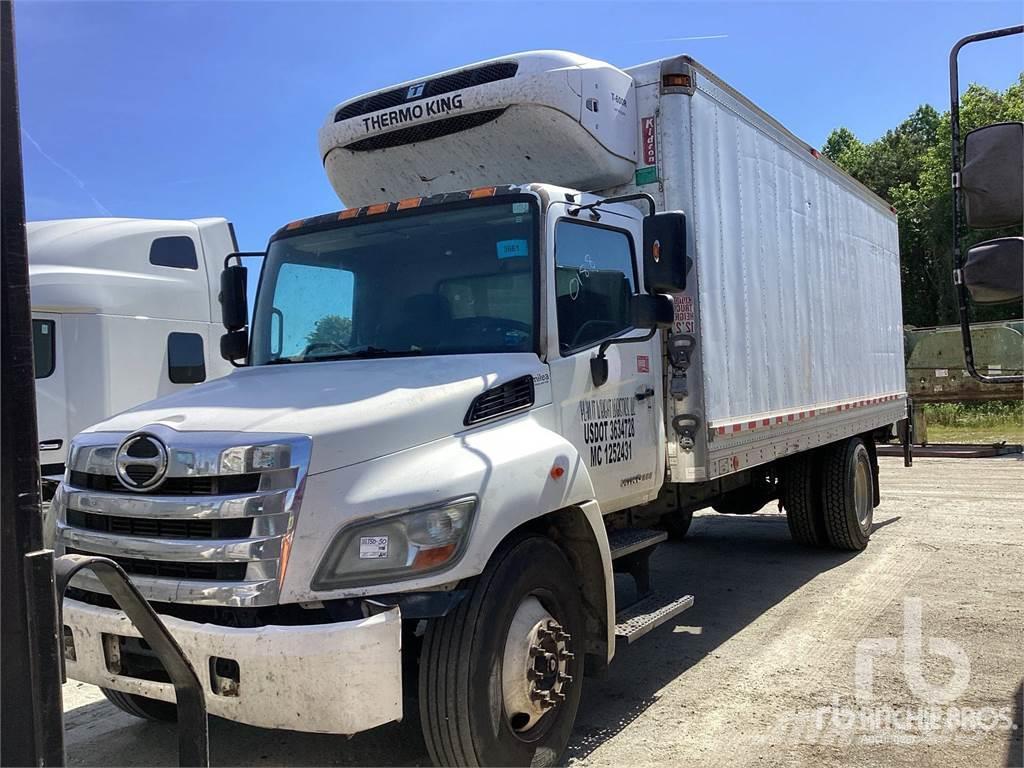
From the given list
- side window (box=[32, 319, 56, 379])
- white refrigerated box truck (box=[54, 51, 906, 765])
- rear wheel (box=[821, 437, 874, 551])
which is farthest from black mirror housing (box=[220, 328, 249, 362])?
rear wheel (box=[821, 437, 874, 551])

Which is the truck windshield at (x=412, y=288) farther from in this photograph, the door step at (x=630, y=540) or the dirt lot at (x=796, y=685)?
the dirt lot at (x=796, y=685)

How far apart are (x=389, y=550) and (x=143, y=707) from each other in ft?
6.89

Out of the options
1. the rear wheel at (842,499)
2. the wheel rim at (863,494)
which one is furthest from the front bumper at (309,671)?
the wheel rim at (863,494)

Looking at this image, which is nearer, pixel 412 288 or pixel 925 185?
pixel 412 288

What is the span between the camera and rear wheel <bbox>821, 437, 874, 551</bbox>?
7961 millimetres

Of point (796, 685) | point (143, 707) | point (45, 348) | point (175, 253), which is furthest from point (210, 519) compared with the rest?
point (175, 253)

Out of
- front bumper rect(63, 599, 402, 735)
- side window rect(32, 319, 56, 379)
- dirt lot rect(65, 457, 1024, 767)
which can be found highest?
side window rect(32, 319, 56, 379)

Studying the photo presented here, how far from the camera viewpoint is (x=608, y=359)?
440 centimetres

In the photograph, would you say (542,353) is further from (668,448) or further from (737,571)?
(737,571)

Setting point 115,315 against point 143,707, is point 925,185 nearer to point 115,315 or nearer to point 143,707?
point 115,315

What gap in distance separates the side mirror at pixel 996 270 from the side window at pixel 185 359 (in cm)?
716

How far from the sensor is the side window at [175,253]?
27.3 feet

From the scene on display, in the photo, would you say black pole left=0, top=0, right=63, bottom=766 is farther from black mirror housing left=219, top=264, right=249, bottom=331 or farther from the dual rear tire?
the dual rear tire

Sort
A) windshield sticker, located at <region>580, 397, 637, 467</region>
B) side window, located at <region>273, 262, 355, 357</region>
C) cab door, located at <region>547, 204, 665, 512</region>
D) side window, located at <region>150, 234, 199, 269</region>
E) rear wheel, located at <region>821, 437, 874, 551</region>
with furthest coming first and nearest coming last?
side window, located at <region>150, 234, 199, 269</region> < rear wheel, located at <region>821, 437, 874, 551</region> < side window, located at <region>273, 262, 355, 357</region> < windshield sticker, located at <region>580, 397, 637, 467</region> < cab door, located at <region>547, 204, 665, 512</region>
